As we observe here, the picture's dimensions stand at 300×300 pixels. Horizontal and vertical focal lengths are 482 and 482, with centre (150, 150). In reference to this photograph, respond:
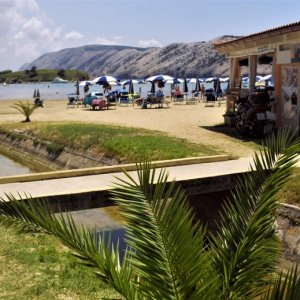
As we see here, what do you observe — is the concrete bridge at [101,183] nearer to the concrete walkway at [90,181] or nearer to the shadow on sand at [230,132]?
the concrete walkway at [90,181]

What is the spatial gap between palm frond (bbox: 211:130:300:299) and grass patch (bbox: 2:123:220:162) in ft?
28.6

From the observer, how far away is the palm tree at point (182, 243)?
353cm

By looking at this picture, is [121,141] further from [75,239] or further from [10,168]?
[75,239]

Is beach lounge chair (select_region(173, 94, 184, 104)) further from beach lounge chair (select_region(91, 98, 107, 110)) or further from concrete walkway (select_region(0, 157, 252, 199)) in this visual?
concrete walkway (select_region(0, 157, 252, 199))

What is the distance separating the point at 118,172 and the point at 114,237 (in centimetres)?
147

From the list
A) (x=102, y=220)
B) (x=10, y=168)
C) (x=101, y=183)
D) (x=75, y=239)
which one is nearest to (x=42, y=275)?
(x=101, y=183)

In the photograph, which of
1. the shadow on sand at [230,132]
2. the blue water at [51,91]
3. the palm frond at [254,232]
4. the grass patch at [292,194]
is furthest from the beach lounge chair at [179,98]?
the palm frond at [254,232]

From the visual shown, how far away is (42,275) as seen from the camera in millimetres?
7793

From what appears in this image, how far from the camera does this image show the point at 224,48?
21.6 metres

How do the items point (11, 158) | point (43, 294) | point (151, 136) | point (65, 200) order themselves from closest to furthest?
point (43, 294) → point (65, 200) → point (151, 136) → point (11, 158)

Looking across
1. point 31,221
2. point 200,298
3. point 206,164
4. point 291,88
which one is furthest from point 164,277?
point 291,88

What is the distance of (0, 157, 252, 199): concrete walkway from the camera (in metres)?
8.80

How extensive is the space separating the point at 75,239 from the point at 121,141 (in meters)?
14.1

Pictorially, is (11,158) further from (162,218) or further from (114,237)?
(162,218)
